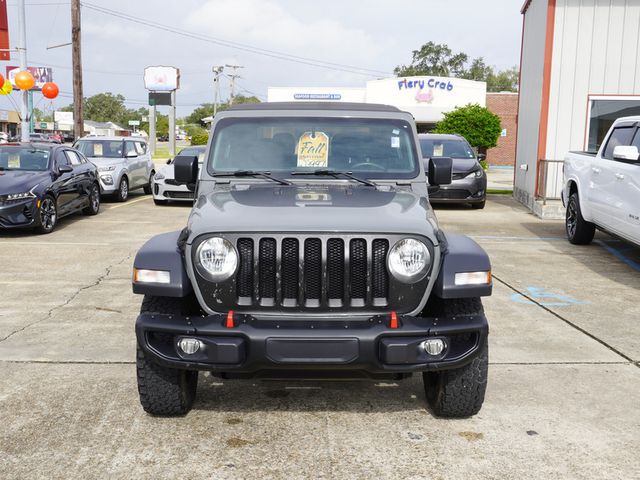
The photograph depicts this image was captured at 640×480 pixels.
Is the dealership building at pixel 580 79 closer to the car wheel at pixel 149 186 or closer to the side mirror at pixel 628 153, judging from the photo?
the side mirror at pixel 628 153

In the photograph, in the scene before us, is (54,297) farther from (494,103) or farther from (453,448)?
(494,103)

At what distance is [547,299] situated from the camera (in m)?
7.36

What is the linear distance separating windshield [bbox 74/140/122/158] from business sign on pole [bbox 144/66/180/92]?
44.2 meters

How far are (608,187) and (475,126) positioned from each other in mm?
23507

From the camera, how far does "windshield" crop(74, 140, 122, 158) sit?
679 inches

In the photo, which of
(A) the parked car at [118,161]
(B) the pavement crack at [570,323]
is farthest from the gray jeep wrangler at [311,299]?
(A) the parked car at [118,161]

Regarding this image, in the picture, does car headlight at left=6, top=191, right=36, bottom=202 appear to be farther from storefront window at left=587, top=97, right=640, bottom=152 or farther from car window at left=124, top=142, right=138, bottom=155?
storefront window at left=587, top=97, right=640, bottom=152

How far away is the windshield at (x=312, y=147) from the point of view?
4.92 metres

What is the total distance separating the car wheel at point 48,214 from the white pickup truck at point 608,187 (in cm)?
830

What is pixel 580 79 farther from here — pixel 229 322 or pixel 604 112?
pixel 229 322

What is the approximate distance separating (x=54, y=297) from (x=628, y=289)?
622cm

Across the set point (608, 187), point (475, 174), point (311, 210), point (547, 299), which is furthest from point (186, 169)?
point (475, 174)

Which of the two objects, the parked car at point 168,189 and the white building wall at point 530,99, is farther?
the parked car at point 168,189

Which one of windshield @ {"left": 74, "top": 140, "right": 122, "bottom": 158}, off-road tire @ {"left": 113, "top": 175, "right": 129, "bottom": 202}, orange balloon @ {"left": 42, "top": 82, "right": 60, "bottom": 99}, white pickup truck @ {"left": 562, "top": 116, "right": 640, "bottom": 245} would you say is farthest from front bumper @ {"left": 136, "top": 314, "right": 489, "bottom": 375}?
orange balloon @ {"left": 42, "top": 82, "right": 60, "bottom": 99}
